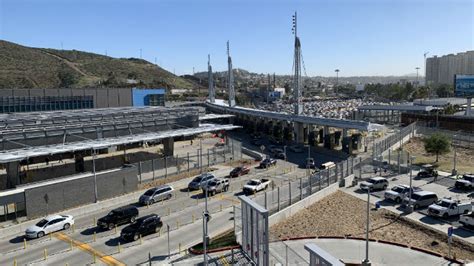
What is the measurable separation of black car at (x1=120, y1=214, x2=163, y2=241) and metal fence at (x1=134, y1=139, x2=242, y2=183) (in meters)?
14.5

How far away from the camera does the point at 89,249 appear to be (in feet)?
83.6

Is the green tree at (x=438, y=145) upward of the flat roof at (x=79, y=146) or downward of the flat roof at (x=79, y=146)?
downward

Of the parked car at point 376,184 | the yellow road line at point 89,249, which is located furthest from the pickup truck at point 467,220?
the yellow road line at point 89,249

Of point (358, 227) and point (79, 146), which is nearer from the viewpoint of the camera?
point (358, 227)

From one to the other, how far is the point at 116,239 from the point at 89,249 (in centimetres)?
204

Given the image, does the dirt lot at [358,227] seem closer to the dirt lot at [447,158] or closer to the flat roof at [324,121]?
the dirt lot at [447,158]

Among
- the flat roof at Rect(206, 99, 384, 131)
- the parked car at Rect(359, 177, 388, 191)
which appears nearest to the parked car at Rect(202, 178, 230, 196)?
the parked car at Rect(359, 177, 388, 191)

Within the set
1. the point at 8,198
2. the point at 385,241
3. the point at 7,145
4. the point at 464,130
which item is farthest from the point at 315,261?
the point at 464,130

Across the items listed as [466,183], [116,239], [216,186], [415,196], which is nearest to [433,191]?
[466,183]

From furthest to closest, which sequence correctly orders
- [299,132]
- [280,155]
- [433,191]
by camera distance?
[299,132], [280,155], [433,191]

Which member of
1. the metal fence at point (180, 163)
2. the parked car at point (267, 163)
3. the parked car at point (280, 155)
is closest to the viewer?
the metal fence at point (180, 163)

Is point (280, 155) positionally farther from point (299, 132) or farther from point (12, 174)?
point (12, 174)

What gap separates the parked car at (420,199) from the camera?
33.4 metres

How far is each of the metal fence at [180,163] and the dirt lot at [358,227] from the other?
1853 centimetres
